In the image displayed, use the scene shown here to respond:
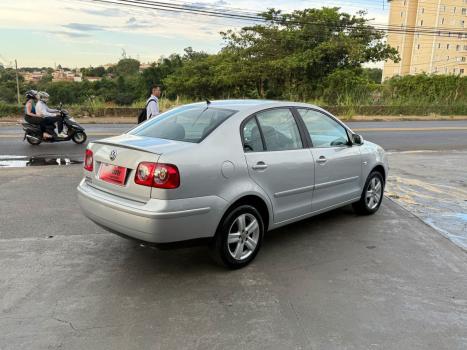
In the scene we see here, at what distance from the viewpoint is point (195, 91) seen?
39875mm

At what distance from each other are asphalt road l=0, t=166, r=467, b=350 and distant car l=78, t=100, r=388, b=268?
0.42m

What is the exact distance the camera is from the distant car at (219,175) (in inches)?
145

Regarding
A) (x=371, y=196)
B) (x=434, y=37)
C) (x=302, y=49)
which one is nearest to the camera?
(x=371, y=196)

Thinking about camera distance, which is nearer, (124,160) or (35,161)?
(124,160)

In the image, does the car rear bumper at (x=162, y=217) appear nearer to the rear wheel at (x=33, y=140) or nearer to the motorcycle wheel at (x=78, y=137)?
the rear wheel at (x=33, y=140)

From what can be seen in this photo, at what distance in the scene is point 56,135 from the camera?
11.7m

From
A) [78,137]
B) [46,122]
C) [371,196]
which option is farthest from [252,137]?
[78,137]

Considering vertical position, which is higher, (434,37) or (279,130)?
(434,37)

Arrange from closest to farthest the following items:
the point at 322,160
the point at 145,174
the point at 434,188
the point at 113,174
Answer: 1. the point at 145,174
2. the point at 113,174
3. the point at 322,160
4. the point at 434,188

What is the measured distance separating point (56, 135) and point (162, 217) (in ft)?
30.3

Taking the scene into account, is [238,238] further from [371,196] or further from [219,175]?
[371,196]

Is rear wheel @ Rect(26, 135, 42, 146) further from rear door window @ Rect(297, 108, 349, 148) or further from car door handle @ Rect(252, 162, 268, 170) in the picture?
car door handle @ Rect(252, 162, 268, 170)

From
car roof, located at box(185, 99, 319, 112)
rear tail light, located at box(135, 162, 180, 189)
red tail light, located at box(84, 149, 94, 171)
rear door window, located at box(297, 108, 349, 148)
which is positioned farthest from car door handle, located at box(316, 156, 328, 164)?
red tail light, located at box(84, 149, 94, 171)

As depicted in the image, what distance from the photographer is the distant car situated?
3.67 meters
